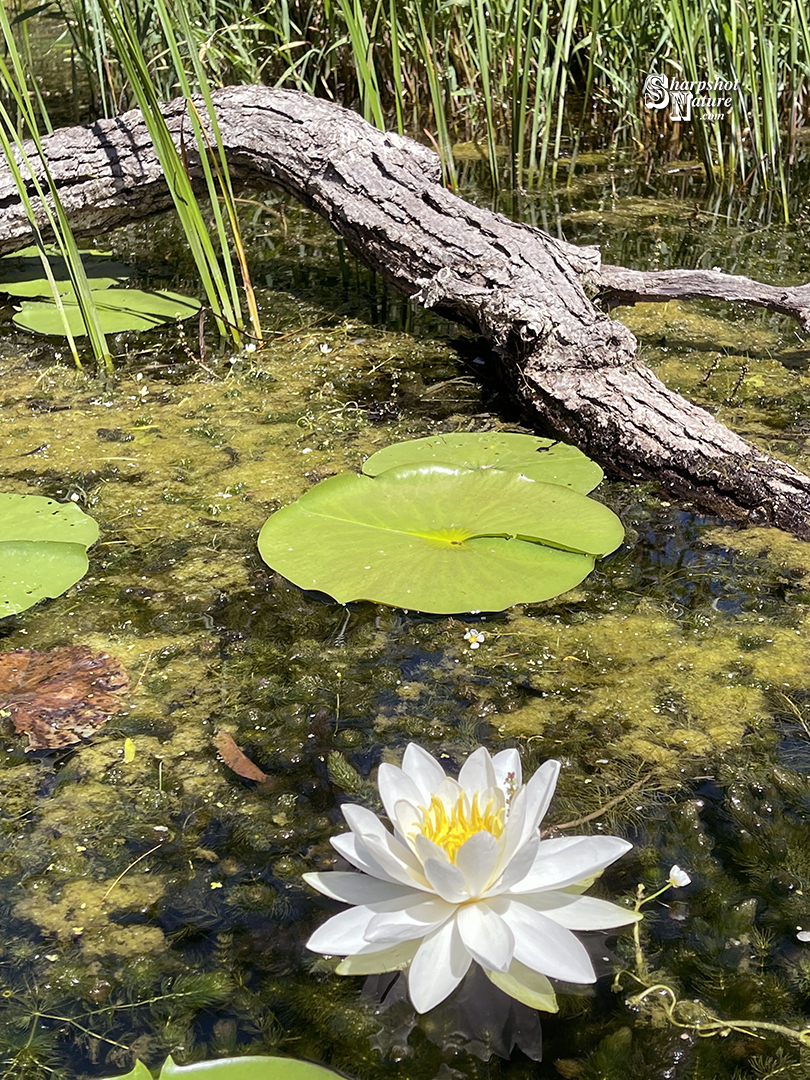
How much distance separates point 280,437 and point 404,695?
1.00 m

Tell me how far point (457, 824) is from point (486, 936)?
0.38ft

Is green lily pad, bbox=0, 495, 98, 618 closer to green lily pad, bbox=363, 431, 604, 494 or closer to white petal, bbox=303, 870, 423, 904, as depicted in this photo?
green lily pad, bbox=363, 431, 604, 494

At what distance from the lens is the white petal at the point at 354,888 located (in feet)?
3.55

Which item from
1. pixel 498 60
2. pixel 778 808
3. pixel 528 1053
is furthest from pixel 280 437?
pixel 498 60

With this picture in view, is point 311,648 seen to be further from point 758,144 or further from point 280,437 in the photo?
point 758,144

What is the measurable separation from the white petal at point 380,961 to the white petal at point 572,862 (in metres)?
0.13

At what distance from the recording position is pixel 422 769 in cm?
114

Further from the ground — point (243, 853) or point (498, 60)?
point (498, 60)

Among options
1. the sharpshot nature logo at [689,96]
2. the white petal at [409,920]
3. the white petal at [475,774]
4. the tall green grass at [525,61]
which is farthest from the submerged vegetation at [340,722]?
the sharpshot nature logo at [689,96]

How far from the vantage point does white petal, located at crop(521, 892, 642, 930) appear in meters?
1.06

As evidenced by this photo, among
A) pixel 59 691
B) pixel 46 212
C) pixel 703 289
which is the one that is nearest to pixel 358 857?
pixel 59 691

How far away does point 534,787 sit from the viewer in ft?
3.56

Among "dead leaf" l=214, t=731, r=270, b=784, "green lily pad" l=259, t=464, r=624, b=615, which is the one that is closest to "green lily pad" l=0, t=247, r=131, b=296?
"green lily pad" l=259, t=464, r=624, b=615

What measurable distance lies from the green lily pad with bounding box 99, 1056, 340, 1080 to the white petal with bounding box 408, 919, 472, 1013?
11 centimetres
